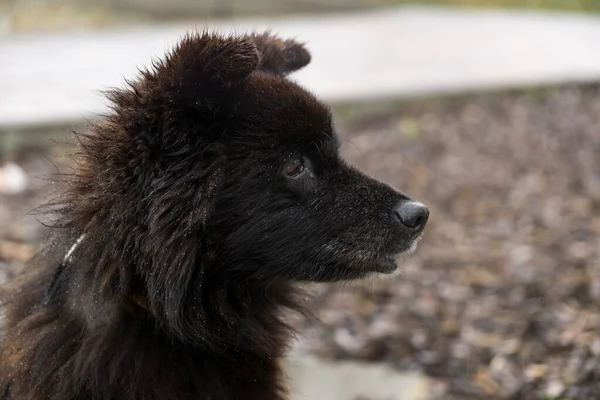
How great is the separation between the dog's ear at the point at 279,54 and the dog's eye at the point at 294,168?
0.53 m

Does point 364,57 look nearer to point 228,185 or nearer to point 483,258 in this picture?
point 483,258

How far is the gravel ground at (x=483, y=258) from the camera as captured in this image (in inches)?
167

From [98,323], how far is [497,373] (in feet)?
7.89

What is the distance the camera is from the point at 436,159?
25.5 feet

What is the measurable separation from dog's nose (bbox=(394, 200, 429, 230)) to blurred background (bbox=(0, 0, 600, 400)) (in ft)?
2.65

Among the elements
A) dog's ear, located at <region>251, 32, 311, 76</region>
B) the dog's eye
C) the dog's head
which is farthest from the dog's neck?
dog's ear, located at <region>251, 32, 311, 76</region>

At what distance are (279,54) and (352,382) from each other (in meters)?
1.97

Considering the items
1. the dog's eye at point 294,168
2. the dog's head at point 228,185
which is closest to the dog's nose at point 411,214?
the dog's head at point 228,185

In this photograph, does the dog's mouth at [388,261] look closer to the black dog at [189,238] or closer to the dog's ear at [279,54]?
the black dog at [189,238]

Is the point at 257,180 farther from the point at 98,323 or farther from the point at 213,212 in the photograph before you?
the point at 98,323

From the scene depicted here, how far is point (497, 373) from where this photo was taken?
164 inches

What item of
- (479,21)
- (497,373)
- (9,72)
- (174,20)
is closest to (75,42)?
(9,72)

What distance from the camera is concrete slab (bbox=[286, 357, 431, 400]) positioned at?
13.5ft

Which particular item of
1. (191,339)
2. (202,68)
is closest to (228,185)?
(202,68)
